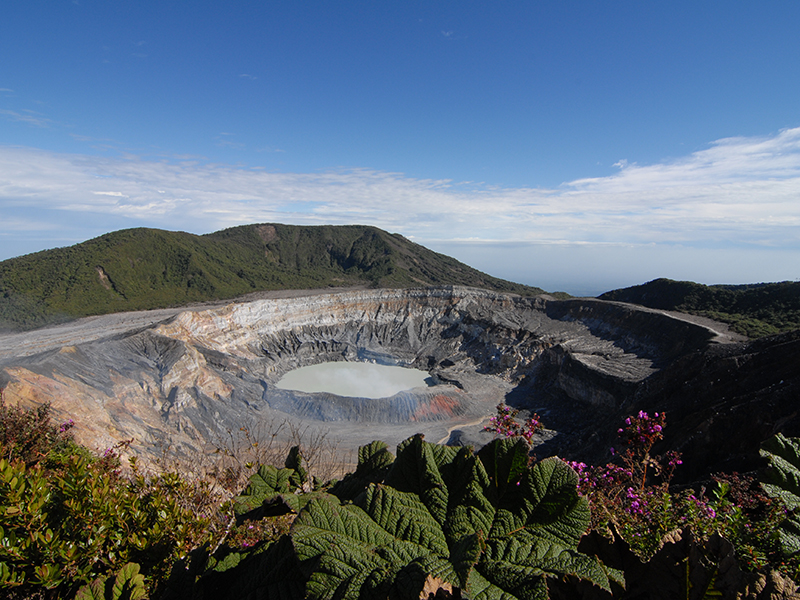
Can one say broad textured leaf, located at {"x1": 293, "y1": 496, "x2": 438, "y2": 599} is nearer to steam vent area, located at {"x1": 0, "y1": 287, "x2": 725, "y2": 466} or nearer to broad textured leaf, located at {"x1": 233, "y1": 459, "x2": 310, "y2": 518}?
broad textured leaf, located at {"x1": 233, "y1": 459, "x2": 310, "y2": 518}

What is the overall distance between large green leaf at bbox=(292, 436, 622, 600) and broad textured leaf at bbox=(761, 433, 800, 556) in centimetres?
161

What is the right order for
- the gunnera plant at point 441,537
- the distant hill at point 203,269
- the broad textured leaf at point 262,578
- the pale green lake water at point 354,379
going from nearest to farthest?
1. the gunnera plant at point 441,537
2. the broad textured leaf at point 262,578
3. the pale green lake water at point 354,379
4. the distant hill at point 203,269

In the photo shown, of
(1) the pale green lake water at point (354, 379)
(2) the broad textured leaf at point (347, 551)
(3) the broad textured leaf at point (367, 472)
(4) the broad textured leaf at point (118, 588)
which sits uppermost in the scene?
(2) the broad textured leaf at point (347, 551)

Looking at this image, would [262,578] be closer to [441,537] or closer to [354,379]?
[441,537]

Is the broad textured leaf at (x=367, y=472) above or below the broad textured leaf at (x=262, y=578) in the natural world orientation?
above

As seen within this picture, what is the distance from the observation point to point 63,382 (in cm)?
2305

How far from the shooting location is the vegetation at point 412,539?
5.20 ft

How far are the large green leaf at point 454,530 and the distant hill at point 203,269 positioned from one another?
6163 centimetres

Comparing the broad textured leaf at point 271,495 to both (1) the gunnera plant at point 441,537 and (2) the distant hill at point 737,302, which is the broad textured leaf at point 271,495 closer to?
(1) the gunnera plant at point 441,537

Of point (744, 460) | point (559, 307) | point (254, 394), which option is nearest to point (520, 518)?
point (744, 460)

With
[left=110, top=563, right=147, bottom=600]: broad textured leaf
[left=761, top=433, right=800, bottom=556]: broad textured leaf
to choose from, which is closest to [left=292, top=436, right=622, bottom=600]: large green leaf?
[left=110, top=563, right=147, bottom=600]: broad textured leaf

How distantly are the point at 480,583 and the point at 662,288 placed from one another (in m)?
60.2

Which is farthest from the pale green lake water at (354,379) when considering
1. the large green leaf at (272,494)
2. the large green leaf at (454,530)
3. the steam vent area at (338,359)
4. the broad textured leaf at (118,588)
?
the large green leaf at (454,530)

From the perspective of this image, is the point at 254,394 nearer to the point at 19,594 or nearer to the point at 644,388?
the point at 644,388
